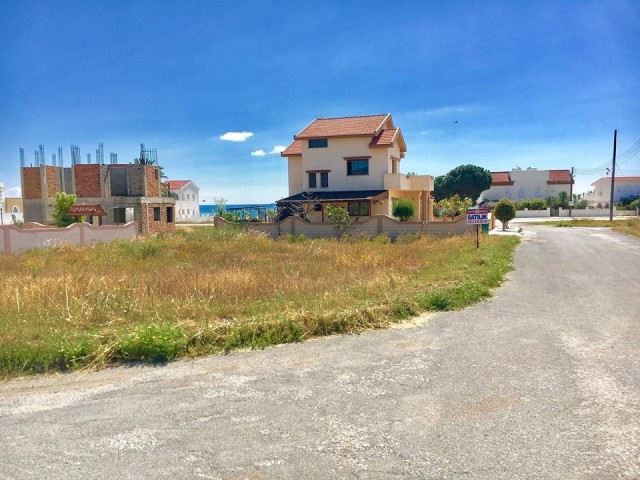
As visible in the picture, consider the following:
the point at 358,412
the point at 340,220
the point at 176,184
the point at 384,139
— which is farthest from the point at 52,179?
the point at 176,184

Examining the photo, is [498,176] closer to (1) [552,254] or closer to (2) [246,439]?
(1) [552,254]

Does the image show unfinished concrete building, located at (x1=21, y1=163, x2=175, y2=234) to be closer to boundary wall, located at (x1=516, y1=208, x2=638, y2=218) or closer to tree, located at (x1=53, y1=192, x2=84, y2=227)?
tree, located at (x1=53, y1=192, x2=84, y2=227)

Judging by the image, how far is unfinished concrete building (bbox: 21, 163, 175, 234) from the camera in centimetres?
3897

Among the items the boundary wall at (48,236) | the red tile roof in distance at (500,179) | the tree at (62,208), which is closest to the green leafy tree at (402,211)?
the boundary wall at (48,236)

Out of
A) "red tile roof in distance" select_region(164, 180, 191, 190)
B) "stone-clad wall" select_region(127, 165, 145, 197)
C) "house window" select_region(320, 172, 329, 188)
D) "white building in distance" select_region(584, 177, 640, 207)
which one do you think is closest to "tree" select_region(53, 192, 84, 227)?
"stone-clad wall" select_region(127, 165, 145, 197)

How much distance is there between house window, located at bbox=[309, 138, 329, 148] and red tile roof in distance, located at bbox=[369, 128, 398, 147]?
3.40m

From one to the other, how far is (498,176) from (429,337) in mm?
78285

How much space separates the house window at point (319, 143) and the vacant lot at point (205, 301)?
65.8 ft

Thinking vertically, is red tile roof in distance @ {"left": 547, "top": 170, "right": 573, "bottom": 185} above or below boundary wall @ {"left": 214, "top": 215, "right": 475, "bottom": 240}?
above

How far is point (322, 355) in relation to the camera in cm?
661

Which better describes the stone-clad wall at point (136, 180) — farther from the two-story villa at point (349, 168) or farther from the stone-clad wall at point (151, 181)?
the two-story villa at point (349, 168)

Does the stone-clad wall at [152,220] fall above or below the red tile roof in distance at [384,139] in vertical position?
below

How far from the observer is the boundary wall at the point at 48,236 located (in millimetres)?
24141

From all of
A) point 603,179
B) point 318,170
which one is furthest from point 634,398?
point 603,179
